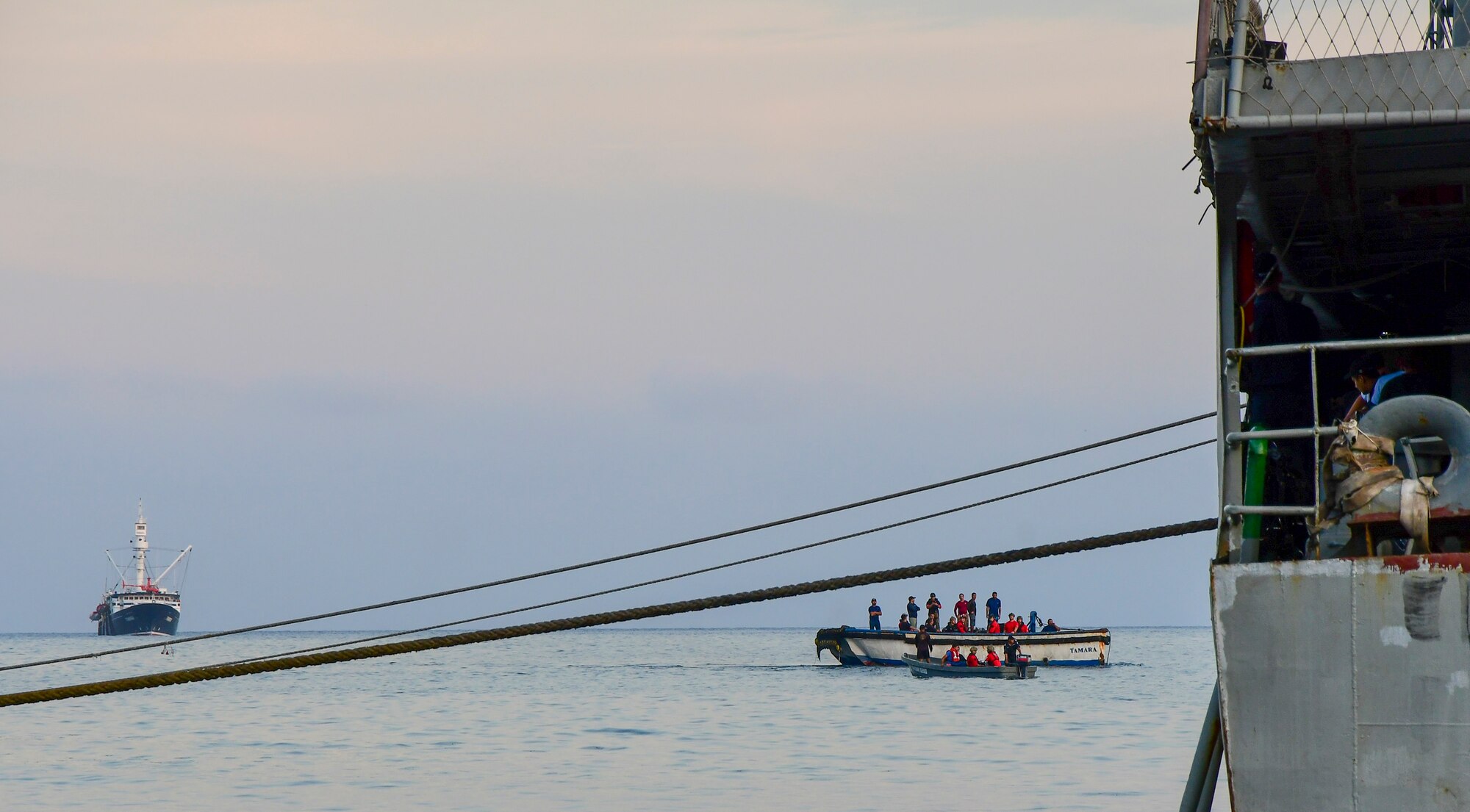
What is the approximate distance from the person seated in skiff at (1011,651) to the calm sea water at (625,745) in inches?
64.0

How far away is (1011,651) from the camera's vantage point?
5322cm

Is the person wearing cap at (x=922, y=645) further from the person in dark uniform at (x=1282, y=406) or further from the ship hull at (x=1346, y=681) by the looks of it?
the ship hull at (x=1346, y=681)

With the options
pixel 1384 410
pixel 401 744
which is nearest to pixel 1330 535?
pixel 1384 410

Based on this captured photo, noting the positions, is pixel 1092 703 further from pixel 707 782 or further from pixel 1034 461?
pixel 1034 461

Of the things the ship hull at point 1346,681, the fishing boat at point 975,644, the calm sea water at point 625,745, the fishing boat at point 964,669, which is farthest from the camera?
the fishing boat at point 975,644

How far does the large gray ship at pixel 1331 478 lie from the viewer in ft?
20.4

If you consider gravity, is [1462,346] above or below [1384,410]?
above

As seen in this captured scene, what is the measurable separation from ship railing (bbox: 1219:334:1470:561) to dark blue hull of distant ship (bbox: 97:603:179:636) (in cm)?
14872

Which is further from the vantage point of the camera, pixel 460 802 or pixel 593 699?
pixel 593 699

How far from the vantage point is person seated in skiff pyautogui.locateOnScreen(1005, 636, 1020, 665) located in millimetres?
52906

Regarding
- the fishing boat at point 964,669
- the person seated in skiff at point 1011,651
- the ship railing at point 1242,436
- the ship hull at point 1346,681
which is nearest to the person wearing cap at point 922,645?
the fishing boat at point 964,669

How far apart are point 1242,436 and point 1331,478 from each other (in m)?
0.41

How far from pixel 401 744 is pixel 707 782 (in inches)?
504

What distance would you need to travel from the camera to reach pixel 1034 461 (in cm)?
890
